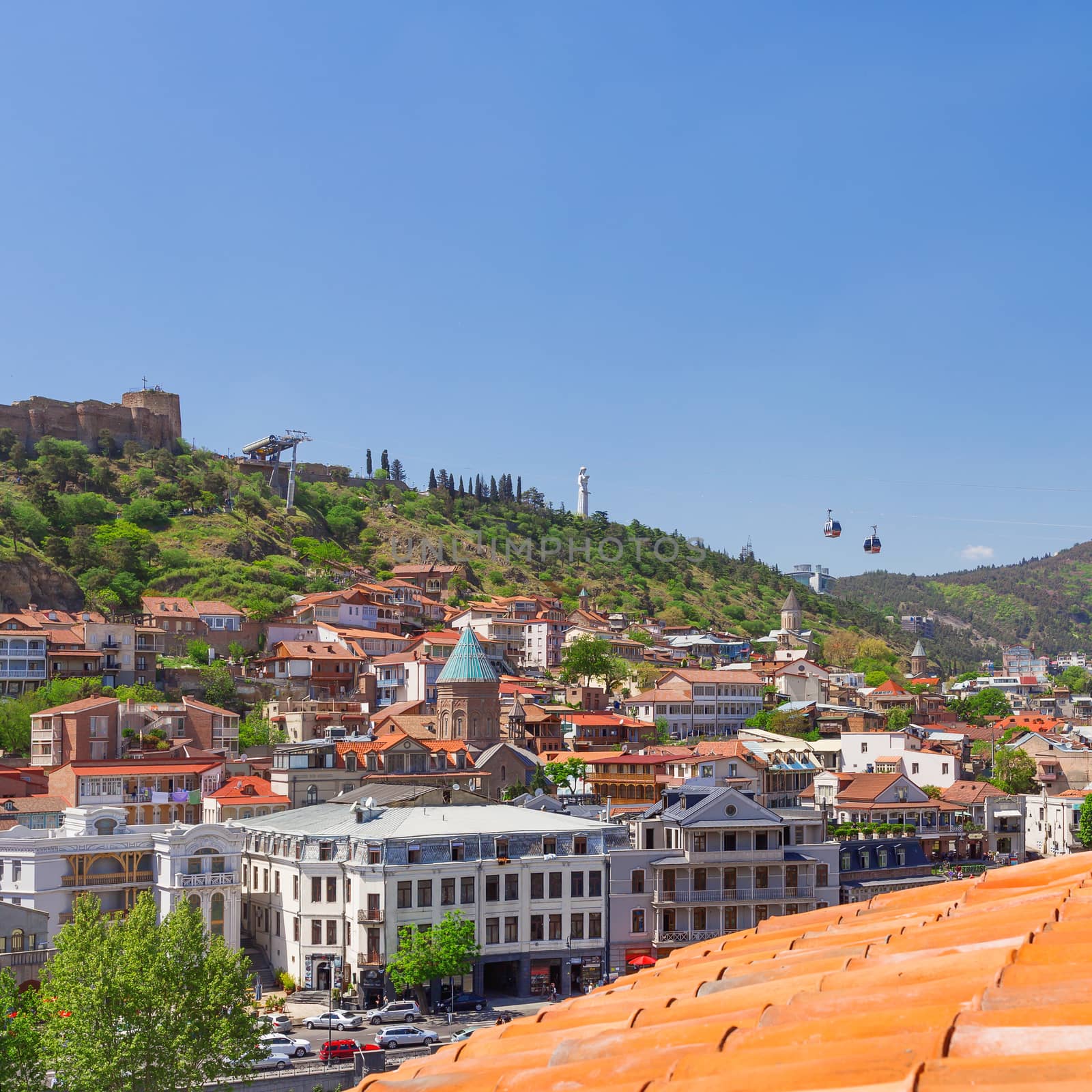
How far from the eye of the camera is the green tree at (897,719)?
120875mm

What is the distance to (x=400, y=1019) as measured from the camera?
45625 mm

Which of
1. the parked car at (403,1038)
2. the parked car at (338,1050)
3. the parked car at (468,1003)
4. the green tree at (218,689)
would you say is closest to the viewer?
the parked car at (338,1050)

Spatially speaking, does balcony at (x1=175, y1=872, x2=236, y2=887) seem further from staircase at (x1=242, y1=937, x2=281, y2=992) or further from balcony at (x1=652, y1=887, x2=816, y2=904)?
balcony at (x1=652, y1=887, x2=816, y2=904)

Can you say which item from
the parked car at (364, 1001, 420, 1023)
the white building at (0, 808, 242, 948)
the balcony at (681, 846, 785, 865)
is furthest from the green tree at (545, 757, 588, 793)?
the parked car at (364, 1001, 420, 1023)

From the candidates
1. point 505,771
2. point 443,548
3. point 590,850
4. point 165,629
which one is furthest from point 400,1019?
point 443,548

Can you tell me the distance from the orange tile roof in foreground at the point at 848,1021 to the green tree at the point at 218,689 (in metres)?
87.5

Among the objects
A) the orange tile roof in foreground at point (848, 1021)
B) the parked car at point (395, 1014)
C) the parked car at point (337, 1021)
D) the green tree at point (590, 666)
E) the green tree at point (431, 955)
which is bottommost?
the parked car at point (395, 1014)

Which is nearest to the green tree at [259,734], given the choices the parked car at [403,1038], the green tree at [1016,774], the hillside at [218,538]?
the hillside at [218,538]

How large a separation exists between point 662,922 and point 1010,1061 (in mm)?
49875

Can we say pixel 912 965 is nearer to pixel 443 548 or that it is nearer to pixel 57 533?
pixel 57 533

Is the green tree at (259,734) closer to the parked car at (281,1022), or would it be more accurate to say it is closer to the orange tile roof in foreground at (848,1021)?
the parked car at (281,1022)

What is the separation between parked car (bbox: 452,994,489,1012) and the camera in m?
47.6

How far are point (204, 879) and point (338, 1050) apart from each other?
14.3 m

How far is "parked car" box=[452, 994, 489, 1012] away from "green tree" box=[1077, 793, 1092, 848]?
1958 inches
